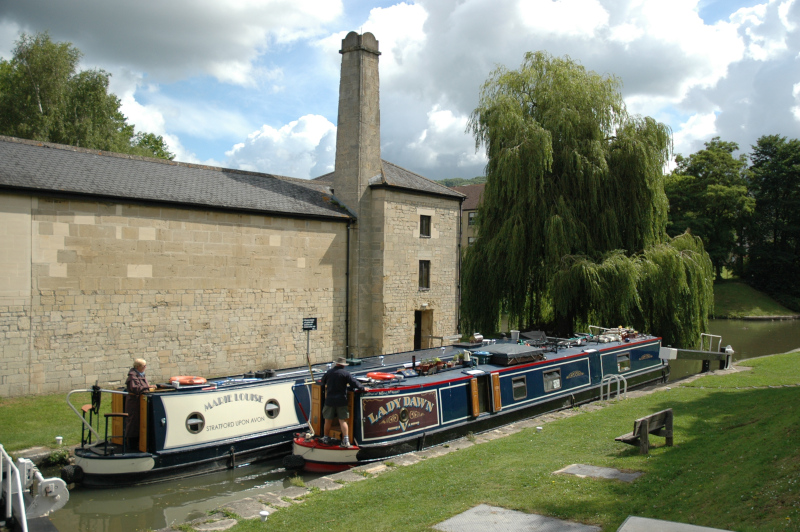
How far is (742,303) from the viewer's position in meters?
44.5

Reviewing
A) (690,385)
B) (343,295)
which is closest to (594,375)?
(690,385)

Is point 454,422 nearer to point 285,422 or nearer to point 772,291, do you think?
point 285,422

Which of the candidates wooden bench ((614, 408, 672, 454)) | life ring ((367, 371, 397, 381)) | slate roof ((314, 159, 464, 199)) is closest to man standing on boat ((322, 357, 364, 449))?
life ring ((367, 371, 397, 381))

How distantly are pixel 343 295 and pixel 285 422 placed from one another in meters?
7.84

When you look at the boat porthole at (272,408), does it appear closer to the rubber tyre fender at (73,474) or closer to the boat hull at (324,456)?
the boat hull at (324,456)

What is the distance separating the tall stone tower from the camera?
18062 mm

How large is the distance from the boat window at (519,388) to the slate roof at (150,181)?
8.01m

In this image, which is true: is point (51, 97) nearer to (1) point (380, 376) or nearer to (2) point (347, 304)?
(2) point (347, 304)

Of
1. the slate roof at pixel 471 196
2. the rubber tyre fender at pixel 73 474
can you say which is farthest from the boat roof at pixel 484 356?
the slate roof at pixel 471 196

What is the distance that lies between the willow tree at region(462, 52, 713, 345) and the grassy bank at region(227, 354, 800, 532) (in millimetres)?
7881

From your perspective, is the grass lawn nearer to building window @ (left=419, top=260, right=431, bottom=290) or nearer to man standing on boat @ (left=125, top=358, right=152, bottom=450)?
building window @ (left=419, top=260, right=431, bottom=290)

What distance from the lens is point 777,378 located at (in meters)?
13.5

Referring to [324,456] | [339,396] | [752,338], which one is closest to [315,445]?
[324,456]

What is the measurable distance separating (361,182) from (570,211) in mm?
6285
